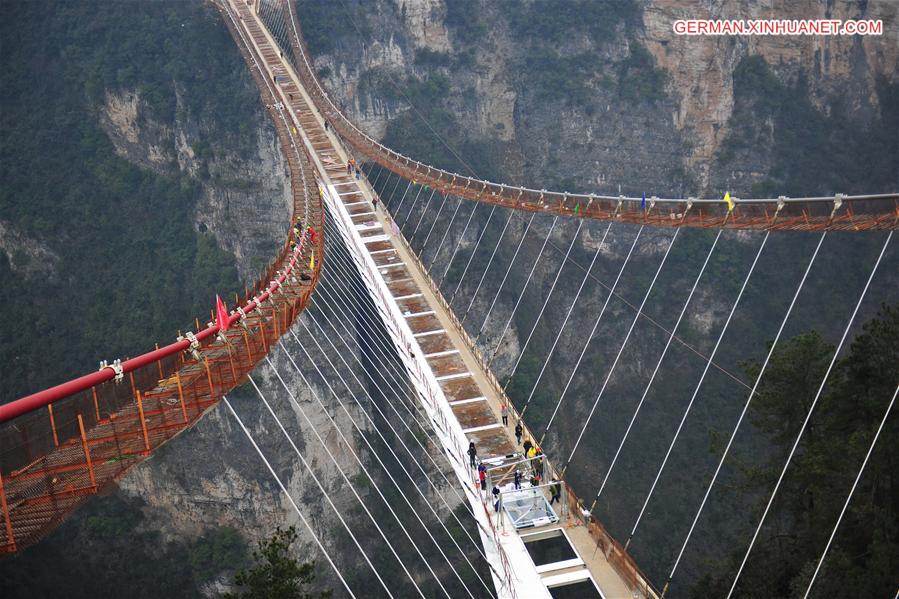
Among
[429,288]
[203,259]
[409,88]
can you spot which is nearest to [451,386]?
[429,288]

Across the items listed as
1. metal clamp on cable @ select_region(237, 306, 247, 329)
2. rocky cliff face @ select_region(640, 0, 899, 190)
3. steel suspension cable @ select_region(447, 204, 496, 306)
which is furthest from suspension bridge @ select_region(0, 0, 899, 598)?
rocky cliff face @ select_region(640, 0, 899, 190)

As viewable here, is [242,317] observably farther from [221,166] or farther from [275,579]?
[221,166]

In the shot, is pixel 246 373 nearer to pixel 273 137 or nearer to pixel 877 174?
pixel 273 137

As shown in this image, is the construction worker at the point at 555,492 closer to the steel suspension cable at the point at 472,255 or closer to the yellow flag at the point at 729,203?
the yellow flag at the point at 729,203

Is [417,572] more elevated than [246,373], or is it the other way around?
[246,373]

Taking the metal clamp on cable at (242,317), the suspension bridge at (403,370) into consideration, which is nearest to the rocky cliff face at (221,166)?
the suspension bridge at (403,370)

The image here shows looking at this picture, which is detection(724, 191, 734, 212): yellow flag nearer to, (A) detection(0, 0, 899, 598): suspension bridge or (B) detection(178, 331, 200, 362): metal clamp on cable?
(A) detection(0, 0, 899, 598): suspension bridge
